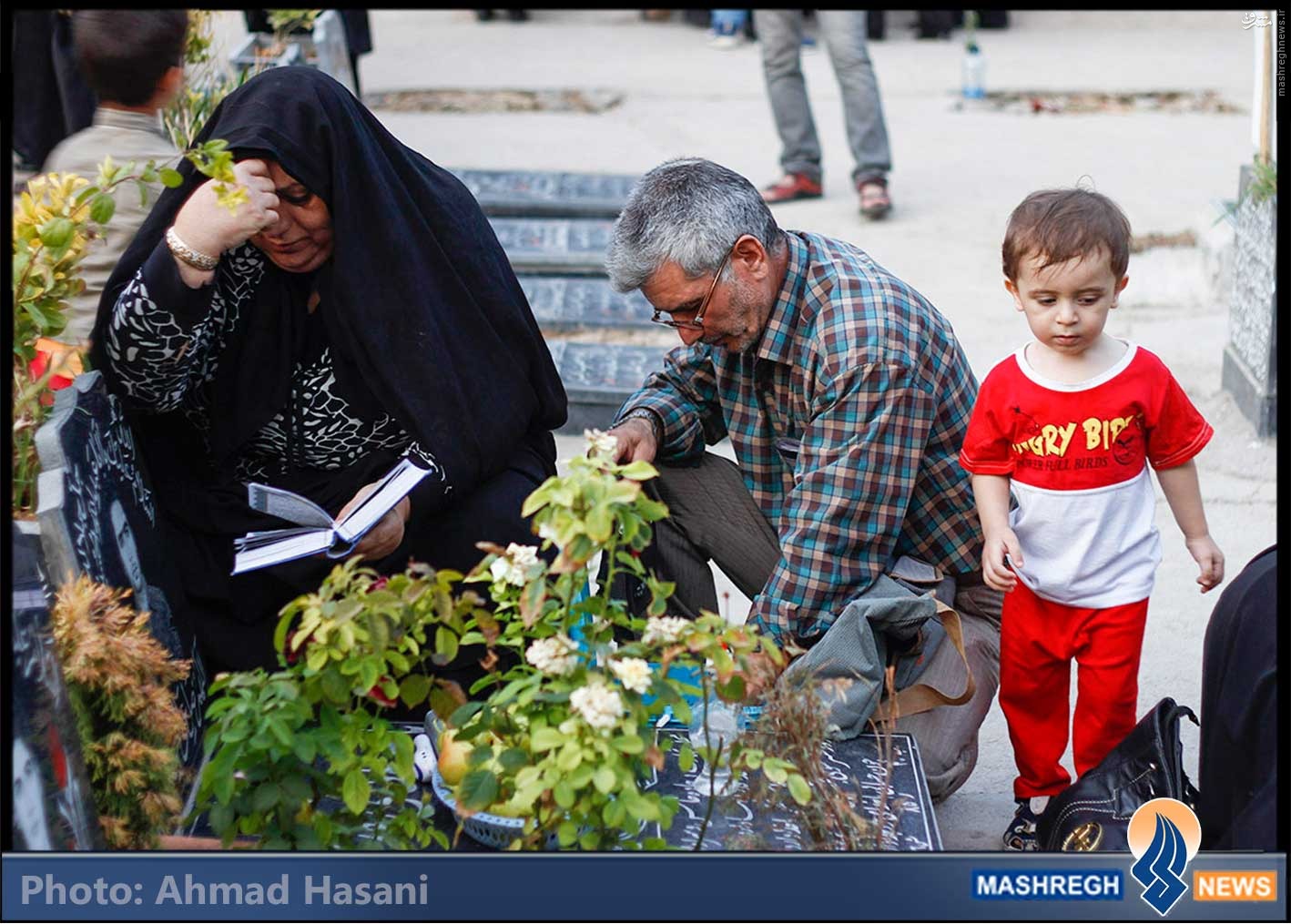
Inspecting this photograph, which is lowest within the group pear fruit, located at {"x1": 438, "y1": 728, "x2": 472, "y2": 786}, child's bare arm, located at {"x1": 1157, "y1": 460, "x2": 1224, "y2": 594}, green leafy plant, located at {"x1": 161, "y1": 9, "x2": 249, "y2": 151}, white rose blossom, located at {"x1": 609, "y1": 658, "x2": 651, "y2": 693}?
pear fruit, located at {"x1": 438, "y1": 728, "x2": 472, "y2": 786}

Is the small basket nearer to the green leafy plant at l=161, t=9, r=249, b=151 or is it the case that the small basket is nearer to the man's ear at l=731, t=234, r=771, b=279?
the man's ear at l=731, t=234, r=771, b=279

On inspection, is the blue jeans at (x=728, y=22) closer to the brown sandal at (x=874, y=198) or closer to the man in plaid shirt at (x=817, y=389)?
the brown sandal at (x=874, y=198)

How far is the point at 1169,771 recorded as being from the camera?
2.41m

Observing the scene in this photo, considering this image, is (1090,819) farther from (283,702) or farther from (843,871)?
(283,702)

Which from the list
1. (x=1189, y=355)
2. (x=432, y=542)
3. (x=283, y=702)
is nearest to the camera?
(x=283, y=702)

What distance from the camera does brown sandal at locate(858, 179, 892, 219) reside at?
673 centimetres

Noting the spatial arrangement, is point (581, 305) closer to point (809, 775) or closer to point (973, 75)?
point (809, 775)

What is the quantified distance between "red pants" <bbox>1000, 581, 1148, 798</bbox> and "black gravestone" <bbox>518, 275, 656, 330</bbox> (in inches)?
113

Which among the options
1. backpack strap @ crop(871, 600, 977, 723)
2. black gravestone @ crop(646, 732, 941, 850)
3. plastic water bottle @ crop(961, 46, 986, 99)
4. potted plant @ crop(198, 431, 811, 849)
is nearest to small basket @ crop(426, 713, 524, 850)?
potted plant @ crop(198, 431, 811, 849)

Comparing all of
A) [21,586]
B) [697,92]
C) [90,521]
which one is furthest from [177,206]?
[697,92]

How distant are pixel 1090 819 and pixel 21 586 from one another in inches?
66.1

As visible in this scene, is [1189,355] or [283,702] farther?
[1189,355]

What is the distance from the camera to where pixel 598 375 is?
4855 mm

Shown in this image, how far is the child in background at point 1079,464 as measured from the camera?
2.47m
